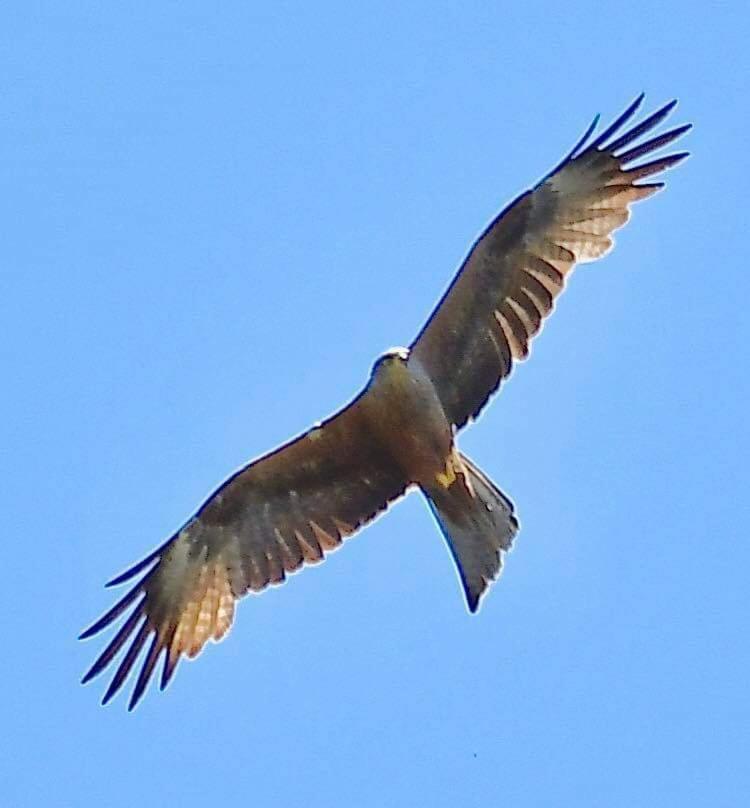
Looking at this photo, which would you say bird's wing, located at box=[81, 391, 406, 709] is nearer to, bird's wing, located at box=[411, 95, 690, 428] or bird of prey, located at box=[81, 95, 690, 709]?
bird of prey, located at box=[81, 95, 690, 709]

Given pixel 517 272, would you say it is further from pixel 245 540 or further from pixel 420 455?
pixel 245 540

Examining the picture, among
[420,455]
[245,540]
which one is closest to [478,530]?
[420,455]

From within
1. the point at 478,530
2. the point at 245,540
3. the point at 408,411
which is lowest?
the point at 478,530

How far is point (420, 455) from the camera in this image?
9602mm

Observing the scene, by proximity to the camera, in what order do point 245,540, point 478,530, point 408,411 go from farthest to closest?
point 245,540
point 478,530
point 408,411

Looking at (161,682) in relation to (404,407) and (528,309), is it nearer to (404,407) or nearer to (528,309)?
(404,407)

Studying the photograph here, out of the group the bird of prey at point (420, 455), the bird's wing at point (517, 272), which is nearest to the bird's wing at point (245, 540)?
the bird of prey at point (420, 455)

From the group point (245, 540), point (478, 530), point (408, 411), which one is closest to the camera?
point (408, 411)

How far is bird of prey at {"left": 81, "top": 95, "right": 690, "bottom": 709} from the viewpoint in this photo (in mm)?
9641

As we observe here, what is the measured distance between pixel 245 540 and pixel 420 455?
1.17 meters

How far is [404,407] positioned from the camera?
9.47 m

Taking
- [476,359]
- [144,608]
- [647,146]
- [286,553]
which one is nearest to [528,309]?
[476,359]

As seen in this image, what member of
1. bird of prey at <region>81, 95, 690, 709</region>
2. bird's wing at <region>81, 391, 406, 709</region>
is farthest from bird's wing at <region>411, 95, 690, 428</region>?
bird's wing at <region>81, 391, 406, 709</region>

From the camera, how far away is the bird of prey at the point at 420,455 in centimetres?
964
